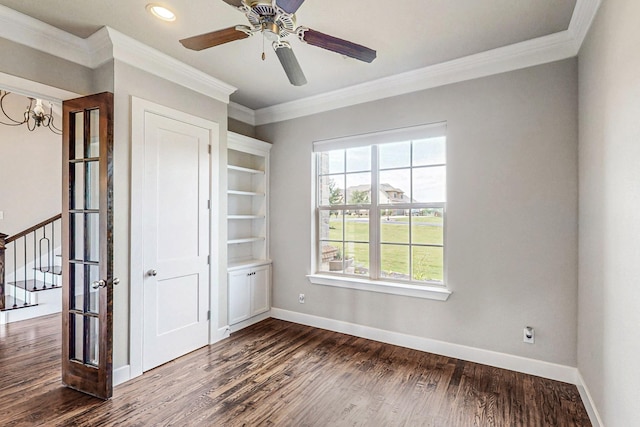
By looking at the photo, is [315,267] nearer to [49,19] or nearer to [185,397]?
[185,397]

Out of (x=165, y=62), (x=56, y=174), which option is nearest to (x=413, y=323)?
(x=165, y=62)

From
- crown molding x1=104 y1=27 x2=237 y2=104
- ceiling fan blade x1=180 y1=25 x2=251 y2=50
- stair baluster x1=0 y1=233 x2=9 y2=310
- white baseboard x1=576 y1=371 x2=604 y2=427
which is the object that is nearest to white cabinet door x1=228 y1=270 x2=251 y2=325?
crown molding x1=104 y1=27 x2=237 y2=104

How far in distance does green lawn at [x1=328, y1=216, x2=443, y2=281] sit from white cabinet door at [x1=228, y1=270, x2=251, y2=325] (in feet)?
4.12

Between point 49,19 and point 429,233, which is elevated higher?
point 49,19

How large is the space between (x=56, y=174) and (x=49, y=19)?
4.04 metres

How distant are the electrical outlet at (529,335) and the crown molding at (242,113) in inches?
157

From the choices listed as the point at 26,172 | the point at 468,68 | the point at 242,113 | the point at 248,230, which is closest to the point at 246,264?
the point at 248,230

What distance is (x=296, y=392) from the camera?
98.3 inches

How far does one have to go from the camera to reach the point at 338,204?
3938mm

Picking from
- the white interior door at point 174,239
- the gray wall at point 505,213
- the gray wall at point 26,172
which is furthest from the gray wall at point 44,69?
the gray wall at point 26,172

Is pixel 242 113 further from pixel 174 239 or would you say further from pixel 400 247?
pixel 400 247

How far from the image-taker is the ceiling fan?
1.64 m

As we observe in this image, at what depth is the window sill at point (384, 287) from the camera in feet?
10.3

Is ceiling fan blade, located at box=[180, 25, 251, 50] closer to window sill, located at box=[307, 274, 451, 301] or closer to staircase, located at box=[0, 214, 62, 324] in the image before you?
window sill, located at box=[307, 274, 451, 301]
